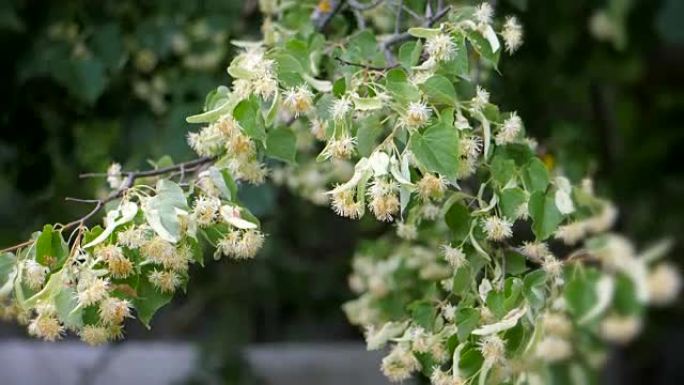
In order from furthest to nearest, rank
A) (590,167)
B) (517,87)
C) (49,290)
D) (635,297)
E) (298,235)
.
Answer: (298,235) → (517,87) → (590,167) → (49,290) → (635,297)

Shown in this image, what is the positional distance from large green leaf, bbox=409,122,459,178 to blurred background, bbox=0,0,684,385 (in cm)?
42

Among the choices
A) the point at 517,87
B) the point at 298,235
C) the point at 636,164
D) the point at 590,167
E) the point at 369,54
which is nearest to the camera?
the point at 369,54

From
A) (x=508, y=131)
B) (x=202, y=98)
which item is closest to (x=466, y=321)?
(x=508, y=131)

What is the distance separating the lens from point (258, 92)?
0.80m

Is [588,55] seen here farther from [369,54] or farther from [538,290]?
[538,290]

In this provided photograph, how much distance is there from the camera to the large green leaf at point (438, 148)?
2.42 ft

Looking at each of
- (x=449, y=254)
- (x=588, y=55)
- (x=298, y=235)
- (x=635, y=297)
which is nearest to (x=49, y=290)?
(x=449, y=254)

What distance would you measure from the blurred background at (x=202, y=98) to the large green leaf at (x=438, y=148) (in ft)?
1.38

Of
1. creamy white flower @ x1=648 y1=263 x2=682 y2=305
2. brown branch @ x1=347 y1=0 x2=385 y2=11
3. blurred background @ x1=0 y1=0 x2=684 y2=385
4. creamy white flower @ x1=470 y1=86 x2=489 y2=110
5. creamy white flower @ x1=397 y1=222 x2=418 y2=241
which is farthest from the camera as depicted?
blurred background @ x1=0 y1=0 x2=684 y2=385

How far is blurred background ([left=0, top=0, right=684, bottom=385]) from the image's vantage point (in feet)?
4.53

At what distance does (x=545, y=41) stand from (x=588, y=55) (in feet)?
0.73

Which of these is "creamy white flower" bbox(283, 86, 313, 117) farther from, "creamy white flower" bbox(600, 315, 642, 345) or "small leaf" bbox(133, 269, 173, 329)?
"creamy white flower" bbox(600, 315, 642, 345)

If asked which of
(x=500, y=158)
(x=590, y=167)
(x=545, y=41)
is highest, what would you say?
(x=545, y=41)

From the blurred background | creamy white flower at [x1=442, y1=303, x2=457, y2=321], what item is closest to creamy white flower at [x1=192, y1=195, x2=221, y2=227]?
creamy white flower at [x1=442, y1=303, x2=457, y2=321]
